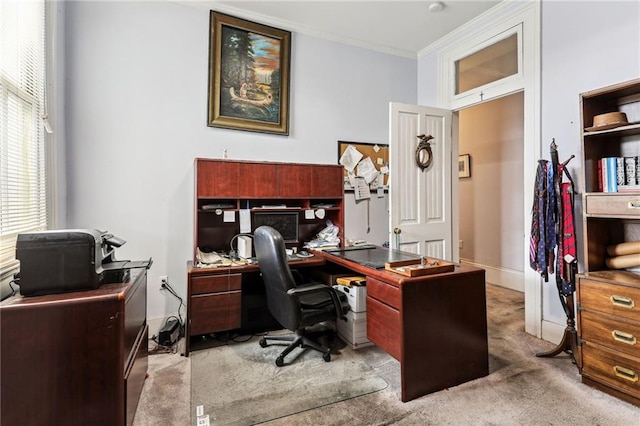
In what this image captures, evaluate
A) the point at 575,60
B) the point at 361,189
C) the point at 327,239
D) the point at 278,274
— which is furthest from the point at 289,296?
the point at 575,60

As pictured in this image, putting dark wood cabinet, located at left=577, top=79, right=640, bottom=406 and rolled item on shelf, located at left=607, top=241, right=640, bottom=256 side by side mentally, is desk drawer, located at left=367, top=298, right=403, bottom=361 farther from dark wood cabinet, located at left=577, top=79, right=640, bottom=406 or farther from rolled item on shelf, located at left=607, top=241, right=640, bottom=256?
rolled item on shelf, located at left=607, top=241, right=640, bottom=256

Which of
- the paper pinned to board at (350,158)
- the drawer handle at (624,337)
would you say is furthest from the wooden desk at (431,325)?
the paper pinned to board at (350,158)

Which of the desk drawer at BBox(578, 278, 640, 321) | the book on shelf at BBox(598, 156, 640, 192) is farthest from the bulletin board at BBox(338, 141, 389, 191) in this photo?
the desk drawer at BBox(578, 278, 640, 321)

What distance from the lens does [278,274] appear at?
7.02ft

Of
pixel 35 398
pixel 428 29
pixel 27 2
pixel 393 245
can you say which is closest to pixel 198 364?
pixel 35 398

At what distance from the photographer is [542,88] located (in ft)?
8.90

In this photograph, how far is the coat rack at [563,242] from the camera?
2.28 meters

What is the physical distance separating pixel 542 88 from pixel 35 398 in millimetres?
3861

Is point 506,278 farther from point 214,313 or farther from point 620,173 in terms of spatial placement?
point 214,313

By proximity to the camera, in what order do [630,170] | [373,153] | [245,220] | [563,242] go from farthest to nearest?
[373,153] < [245,220] < [563,242] < [630,170]

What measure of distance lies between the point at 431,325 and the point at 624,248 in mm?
1435

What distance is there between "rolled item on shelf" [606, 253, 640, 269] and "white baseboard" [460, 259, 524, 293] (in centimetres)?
186

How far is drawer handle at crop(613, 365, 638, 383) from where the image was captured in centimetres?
178

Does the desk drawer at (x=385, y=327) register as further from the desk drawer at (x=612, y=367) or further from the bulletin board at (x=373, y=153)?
the bulletin board at (x=373, y=153)
